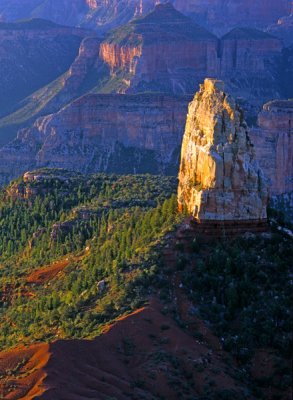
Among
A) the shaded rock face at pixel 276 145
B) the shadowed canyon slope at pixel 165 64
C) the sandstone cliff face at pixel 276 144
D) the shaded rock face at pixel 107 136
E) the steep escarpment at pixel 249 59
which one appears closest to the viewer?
the shaded rock face at pixel 276 145

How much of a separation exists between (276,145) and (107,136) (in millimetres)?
32558

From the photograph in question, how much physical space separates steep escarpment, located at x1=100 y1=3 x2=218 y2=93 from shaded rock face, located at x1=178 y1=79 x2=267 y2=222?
389 ft

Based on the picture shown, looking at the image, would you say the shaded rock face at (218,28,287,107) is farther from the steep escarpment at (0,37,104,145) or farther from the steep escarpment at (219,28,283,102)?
the steep escarpment at (0,37,104,145)

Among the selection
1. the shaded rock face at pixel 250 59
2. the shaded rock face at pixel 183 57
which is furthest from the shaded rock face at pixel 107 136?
the shaded rock face at pixel 250 59

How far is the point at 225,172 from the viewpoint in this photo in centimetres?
5531

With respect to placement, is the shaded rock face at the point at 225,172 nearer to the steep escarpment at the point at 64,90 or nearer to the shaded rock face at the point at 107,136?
the shaded rock face at the point at 107,136

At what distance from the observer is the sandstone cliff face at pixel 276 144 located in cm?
12406

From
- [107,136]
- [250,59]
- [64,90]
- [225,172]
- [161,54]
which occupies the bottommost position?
[107,136]

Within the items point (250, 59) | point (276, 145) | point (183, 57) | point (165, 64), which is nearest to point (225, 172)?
point (276, 145)

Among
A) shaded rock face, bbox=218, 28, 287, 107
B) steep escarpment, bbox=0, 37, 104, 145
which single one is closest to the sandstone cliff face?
shaded rock face, bbox=218, 28, 287, 107

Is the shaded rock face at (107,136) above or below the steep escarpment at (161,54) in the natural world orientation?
below

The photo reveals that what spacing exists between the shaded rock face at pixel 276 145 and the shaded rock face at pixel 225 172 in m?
66.2

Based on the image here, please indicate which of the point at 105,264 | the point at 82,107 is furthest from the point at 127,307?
the point at 82,107

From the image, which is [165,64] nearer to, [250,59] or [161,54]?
[161,54]
